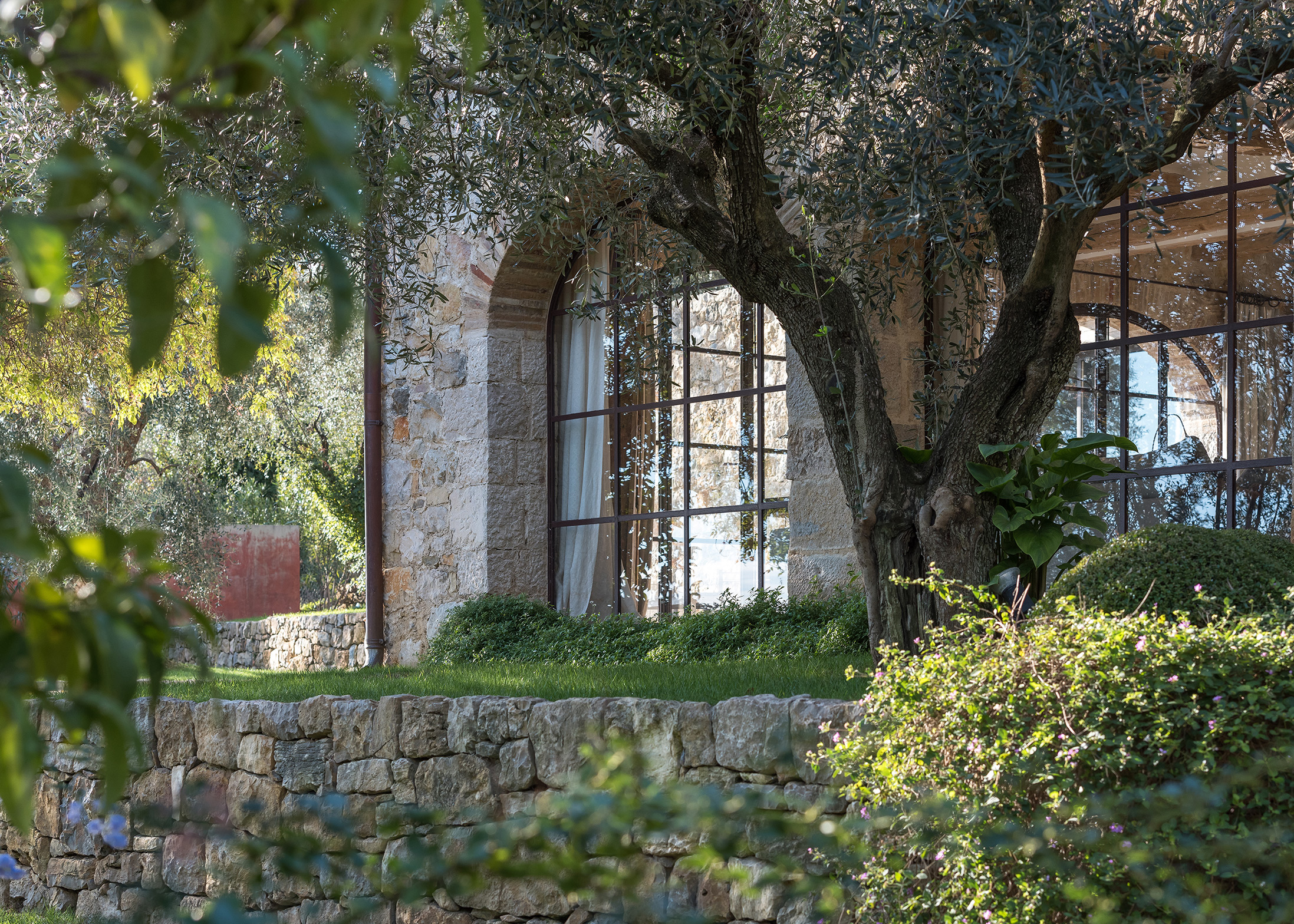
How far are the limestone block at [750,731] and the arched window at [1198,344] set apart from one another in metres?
3.15

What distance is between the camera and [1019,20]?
3.68 meters

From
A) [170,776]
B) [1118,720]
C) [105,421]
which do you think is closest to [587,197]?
[170,776]

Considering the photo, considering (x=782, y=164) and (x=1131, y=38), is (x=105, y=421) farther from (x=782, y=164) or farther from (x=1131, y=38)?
(x=1131, y=38)

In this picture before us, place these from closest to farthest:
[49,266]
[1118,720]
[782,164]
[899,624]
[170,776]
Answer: [49,266]
[1118,720]
[899,624]
[782,164]
[170,776]

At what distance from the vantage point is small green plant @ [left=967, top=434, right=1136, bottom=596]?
394cm

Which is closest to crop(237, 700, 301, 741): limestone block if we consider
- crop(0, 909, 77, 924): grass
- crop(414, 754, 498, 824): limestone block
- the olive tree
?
crop(414, 754, 498, 824): limestone block

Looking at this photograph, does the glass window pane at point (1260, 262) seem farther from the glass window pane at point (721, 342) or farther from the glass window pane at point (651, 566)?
the glass window pane at point (651, 566)

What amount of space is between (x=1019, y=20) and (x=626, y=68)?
1303 mm

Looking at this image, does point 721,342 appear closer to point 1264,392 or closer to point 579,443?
point 579,443

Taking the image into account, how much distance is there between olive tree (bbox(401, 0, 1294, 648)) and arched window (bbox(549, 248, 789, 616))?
2.02m

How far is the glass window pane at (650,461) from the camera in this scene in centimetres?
756

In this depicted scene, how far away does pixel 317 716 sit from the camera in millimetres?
4555

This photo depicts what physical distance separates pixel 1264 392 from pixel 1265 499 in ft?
1.65

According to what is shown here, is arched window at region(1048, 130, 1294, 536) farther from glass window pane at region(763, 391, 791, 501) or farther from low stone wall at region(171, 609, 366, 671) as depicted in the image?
low stone wall at region(171, 609, 366, 671)
